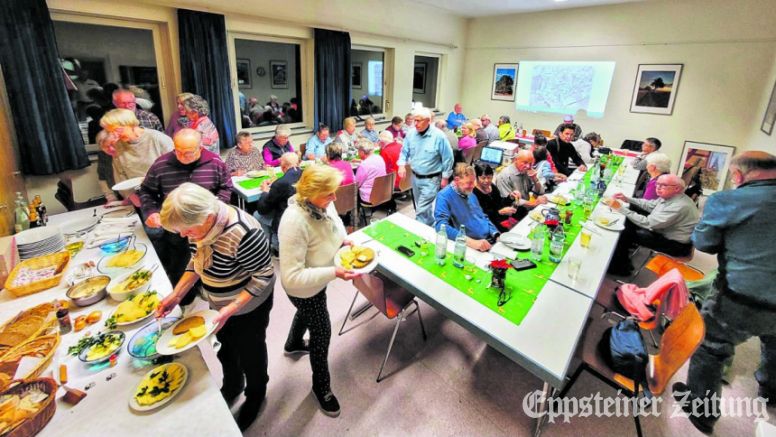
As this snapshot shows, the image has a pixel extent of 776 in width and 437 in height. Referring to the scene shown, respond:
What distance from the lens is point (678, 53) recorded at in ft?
19.9

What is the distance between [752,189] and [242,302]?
276 cm

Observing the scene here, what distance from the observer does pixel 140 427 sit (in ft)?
3.78

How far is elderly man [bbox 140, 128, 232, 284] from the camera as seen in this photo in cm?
228

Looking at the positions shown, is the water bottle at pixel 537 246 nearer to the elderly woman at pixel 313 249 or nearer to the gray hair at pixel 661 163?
the elderly woman at pixel 313 249

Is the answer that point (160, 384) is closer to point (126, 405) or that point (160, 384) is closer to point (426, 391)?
point (126, 405)

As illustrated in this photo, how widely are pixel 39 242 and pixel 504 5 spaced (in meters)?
7.92

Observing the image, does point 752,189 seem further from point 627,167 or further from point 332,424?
point 627,167

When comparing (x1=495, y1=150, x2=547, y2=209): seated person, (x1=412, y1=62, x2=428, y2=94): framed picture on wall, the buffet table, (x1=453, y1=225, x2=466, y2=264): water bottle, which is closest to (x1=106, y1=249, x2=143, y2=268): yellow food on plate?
the buffet table

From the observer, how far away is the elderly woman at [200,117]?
12.9 feet

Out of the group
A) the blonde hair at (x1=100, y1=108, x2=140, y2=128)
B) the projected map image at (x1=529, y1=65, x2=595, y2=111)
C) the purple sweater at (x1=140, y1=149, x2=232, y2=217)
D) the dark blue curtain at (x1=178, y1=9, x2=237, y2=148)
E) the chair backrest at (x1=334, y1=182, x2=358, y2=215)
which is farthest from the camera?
the projected map image at (x1=529, y1=65, x2=595, y2=111)

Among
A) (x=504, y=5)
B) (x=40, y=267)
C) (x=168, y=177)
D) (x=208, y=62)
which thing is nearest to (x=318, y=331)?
(x=168, y=177)

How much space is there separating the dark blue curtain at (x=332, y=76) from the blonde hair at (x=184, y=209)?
4.71 metres

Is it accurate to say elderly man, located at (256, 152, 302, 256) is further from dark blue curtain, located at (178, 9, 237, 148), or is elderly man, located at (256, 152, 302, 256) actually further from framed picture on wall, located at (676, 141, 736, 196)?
framed picture on wall, located at (676, 141, 736, 196)

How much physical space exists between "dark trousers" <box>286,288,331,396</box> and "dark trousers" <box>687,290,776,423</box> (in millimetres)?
2262
